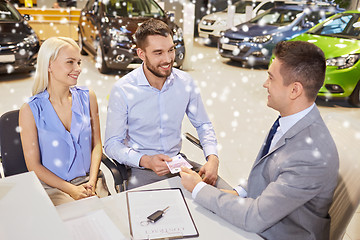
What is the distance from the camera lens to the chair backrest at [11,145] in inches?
67.4

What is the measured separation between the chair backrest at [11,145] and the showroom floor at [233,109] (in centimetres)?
160

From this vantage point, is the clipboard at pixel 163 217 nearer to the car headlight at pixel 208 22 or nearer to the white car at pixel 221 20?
the white car at pixel 221 20

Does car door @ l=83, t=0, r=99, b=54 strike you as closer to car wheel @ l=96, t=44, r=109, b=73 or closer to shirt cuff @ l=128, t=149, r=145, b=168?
car wheel @ l=96, t=44, r=109, b=73

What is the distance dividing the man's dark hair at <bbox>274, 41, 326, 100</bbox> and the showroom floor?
0.35m

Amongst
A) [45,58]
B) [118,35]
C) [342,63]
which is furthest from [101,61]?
[45,58]

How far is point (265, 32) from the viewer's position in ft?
22.4

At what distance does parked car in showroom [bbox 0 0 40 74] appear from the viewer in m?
5.17

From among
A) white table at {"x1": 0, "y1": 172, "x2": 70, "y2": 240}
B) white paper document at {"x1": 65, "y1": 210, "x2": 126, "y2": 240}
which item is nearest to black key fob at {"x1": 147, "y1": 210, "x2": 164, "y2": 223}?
white paper document at {"x1": 65, "y1": 210, "x2": 126, "y2": 240}

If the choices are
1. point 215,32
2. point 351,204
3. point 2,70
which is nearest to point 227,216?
point 351,204

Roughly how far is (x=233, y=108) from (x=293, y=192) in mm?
3592

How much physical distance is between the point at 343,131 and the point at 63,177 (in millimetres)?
1493

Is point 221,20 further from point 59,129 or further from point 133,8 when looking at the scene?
point 59,129

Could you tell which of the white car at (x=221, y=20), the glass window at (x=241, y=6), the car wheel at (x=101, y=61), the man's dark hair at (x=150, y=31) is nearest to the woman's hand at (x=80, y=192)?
the man's dark hair at (x=150, y=31)

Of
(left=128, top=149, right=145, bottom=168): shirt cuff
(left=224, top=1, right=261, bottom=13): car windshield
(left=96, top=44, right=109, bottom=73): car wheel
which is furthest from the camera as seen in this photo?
(left=224, top=1, right=261, bottom=13): car windshield
